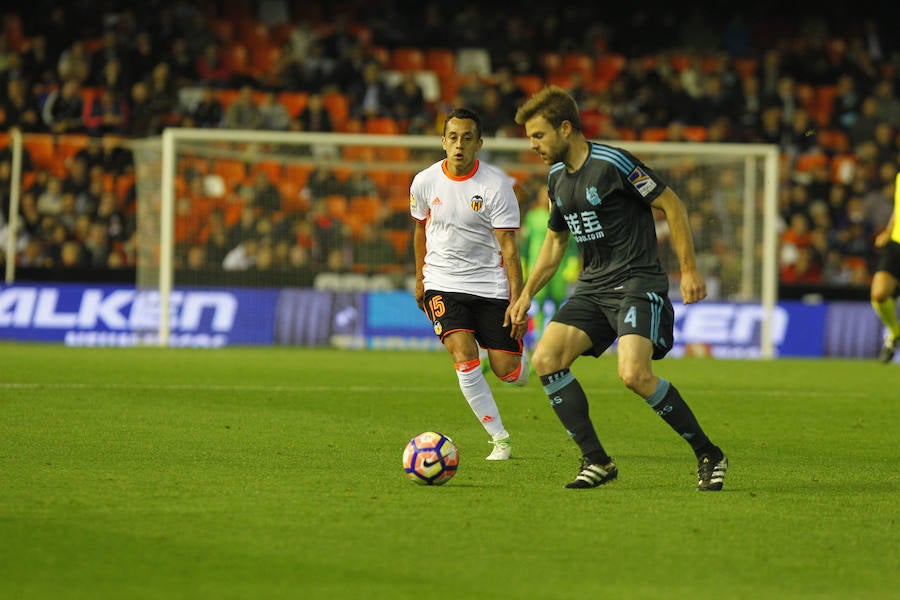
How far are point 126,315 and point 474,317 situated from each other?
11918 millimetres

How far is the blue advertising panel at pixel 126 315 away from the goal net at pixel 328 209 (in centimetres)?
23

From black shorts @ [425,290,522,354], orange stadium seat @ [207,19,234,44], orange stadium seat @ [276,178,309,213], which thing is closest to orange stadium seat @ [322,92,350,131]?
orange stadium seat @ [207,19,234,44]

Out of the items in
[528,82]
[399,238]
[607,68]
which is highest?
[607,68]

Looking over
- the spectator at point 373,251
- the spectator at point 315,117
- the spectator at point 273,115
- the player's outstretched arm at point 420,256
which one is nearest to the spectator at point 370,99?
the spectator at point 315,117

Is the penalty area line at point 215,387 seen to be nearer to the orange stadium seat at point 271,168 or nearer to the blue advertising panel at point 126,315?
the blue advertising panel at point 126,315

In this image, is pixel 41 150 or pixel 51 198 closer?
pixel 51 198

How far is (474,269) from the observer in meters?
8.70

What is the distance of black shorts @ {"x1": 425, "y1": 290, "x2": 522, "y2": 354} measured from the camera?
863 cm

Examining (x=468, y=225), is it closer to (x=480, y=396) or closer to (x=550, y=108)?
(x=480, y=396)

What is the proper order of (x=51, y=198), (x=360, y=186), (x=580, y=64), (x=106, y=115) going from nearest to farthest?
(x=360, y=186) < (x=51, y=198) < (x=106, y=115) < (x=580, y=64)

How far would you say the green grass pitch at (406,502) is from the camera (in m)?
4.91

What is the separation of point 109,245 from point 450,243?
1277 centimetres

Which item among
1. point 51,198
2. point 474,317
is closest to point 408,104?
point 51,198

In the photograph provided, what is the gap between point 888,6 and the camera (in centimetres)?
3195
